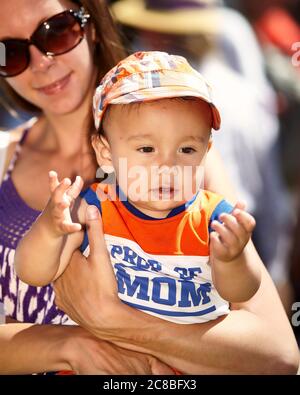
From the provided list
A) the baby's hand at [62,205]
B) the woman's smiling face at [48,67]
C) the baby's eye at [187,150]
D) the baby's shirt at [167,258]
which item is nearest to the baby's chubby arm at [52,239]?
the baby's hand at [62,205]

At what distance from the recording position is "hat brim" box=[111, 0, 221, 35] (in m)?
3.06

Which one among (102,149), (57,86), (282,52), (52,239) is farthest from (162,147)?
(282,52)

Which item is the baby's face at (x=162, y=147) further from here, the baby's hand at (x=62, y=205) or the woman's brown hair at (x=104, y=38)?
the woman's brown hair at (x=104, y=38)

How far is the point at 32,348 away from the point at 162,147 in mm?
563

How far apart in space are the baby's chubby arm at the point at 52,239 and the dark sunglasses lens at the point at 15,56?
44cm

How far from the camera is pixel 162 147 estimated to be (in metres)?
1.64

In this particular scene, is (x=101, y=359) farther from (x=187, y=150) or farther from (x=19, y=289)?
(x=187, y=150)

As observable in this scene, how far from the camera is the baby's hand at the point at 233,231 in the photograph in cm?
150

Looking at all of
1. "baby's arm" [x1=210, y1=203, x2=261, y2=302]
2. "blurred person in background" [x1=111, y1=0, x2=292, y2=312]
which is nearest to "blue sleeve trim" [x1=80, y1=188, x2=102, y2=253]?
"baby's arm" [x1=210, y1=203, x2=261, y2=302]

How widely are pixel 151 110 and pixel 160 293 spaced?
405 millimetres

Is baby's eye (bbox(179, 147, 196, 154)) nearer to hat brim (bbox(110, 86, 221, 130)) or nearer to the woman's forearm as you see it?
hat brim (bbox(110, 86, 221, 130))

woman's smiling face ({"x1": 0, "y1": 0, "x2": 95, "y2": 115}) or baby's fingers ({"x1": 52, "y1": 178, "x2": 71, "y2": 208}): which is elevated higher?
woman's smiling face ({"x1": 0, "y1": 0, "x2": 95, "y2": 115})

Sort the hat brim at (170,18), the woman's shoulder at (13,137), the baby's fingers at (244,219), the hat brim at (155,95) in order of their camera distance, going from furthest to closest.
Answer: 1. the hat brim at (170,18)
2. the woman's shoulder at (13,137)
3. the hat brim at (155,95)
4. the baby's fingers at (244,219)

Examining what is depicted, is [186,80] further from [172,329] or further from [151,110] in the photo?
[172,329]
